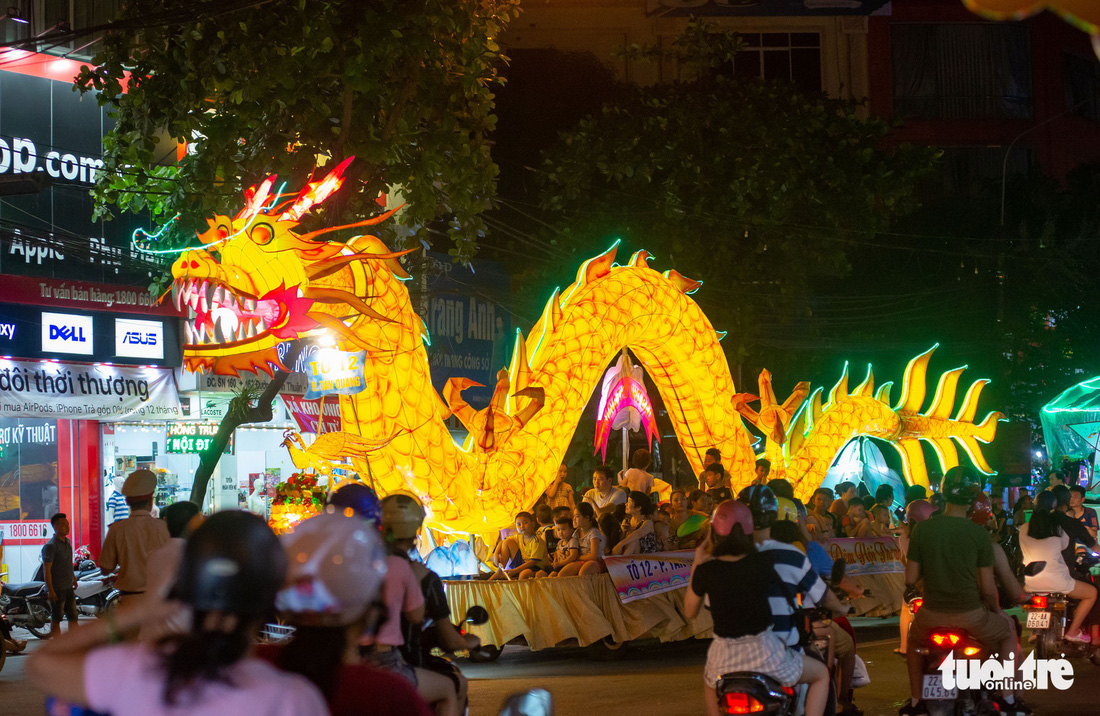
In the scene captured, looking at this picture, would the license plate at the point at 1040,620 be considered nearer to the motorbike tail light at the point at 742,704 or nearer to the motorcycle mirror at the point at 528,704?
the motorbike tail light at the point at 742,704

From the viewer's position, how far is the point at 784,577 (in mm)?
6332

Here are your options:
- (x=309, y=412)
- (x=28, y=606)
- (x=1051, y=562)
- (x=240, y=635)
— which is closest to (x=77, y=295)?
(x=309, y=412)

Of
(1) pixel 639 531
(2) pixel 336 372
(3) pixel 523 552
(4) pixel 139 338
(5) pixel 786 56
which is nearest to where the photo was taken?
(2) pixel 336 372

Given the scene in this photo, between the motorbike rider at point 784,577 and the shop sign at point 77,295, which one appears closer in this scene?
the motorbike rider at point 784,577

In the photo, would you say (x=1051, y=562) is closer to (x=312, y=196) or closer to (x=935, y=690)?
(x=935, y=690)

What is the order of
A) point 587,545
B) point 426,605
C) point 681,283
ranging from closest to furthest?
point 426,605, point 587,545, point 681,283

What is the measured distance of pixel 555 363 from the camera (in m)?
13.8

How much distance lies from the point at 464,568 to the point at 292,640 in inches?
407

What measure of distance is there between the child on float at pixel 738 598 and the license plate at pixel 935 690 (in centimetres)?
191

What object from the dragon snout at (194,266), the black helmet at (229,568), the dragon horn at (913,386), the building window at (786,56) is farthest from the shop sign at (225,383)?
the black helmet at (229,568)

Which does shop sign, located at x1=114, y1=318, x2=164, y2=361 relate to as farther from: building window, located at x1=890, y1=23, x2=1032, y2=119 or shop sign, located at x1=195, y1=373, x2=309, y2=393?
building window, located at x1=890, y1=23, x2=1032, y2=119

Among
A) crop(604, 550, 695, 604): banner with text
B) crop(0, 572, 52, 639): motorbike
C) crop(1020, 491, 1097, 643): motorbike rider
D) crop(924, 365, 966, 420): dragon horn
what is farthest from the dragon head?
crop(924, 365, 966, 420): dragon horn

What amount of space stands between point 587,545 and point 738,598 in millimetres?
6825

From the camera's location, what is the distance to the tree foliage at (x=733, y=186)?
70.9 feet
